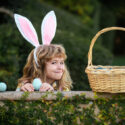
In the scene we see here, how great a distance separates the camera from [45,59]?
9.84 feet

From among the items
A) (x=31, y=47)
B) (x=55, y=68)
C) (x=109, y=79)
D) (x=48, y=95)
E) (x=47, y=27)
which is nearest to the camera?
(x=109, y=79)

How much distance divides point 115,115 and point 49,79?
927 mm

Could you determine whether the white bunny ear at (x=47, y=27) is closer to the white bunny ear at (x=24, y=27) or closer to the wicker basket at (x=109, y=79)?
the white bunny ear at (x=24, y=27)

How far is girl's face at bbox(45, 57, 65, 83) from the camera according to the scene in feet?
9.66

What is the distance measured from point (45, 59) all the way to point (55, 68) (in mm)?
143

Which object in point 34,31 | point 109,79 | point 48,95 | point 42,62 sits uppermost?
point 34,31

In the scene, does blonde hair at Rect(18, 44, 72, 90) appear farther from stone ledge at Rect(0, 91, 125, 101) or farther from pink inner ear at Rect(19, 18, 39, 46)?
stone ledge at Rect(0, 91, 125, 101)

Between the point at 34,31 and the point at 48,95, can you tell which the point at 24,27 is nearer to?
the point at 34,31

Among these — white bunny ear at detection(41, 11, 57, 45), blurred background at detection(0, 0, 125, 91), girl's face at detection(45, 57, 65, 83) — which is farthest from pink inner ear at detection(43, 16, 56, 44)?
blurred background at detection(0, 0, 125, 91)

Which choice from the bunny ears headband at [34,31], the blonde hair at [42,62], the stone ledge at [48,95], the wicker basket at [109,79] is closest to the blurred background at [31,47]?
the blonde hair at [42,62]

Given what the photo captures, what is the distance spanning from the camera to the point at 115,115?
2.38 metres

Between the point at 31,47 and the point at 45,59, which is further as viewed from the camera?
the point at 31,47

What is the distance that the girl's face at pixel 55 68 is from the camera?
2.94 meters

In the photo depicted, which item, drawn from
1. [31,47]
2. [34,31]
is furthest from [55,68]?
[31,47]
